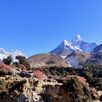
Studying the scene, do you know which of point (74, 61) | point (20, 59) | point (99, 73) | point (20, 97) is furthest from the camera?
point (74, 61)

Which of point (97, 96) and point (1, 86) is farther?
point (97, 96)

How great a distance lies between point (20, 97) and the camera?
3909cm

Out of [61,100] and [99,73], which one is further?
[99,73]

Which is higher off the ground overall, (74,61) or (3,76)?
(74,61)

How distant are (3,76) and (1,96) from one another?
856cm

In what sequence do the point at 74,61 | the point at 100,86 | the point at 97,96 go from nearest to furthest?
the point at 97,96
the point at 100,86
the point at 74,61

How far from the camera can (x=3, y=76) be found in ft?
159

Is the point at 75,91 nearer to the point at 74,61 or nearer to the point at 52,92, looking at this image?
the point at 52,92

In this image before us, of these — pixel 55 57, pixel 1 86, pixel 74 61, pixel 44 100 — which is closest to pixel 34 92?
pixel 44 100

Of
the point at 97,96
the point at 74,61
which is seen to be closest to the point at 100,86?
the point at 97,96

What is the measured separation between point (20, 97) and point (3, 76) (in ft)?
32.6

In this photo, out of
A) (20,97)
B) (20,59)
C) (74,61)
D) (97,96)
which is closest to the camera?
(20,97)

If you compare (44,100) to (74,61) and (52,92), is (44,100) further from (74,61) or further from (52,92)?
(74,61)

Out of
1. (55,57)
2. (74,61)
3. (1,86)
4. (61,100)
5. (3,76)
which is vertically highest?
(74,61)
